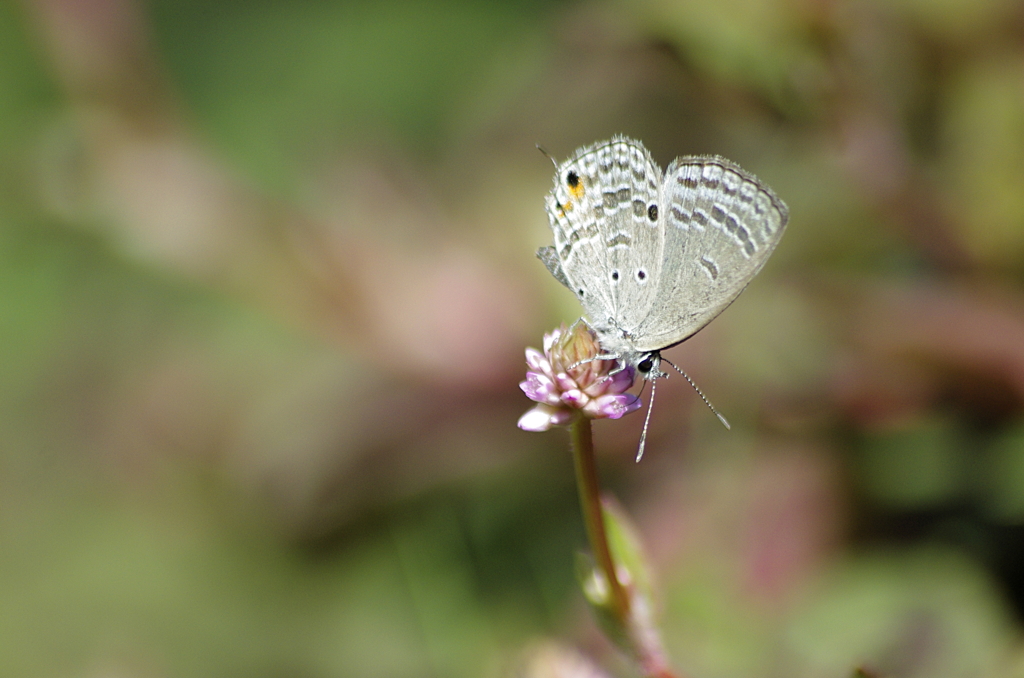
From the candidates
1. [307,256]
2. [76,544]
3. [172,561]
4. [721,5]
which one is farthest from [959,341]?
[76,544]

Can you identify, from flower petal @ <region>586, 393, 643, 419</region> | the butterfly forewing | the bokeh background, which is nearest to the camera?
flower petal @ <region>586, 393, 643, 419</region>

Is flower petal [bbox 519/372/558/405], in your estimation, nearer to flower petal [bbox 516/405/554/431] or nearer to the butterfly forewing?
flower petal [bbox 516/405/554/431]

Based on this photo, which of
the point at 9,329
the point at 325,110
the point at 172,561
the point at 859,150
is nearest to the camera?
the point at 859,150

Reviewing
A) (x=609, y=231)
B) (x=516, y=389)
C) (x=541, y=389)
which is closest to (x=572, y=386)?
(x=541, y=389)

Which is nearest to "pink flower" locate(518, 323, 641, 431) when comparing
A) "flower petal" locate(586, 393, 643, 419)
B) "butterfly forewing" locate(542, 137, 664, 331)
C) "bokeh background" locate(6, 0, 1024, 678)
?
"flower petal" locate(586, 393, 643, 419)

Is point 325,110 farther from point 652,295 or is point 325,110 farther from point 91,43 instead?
point 652,295
